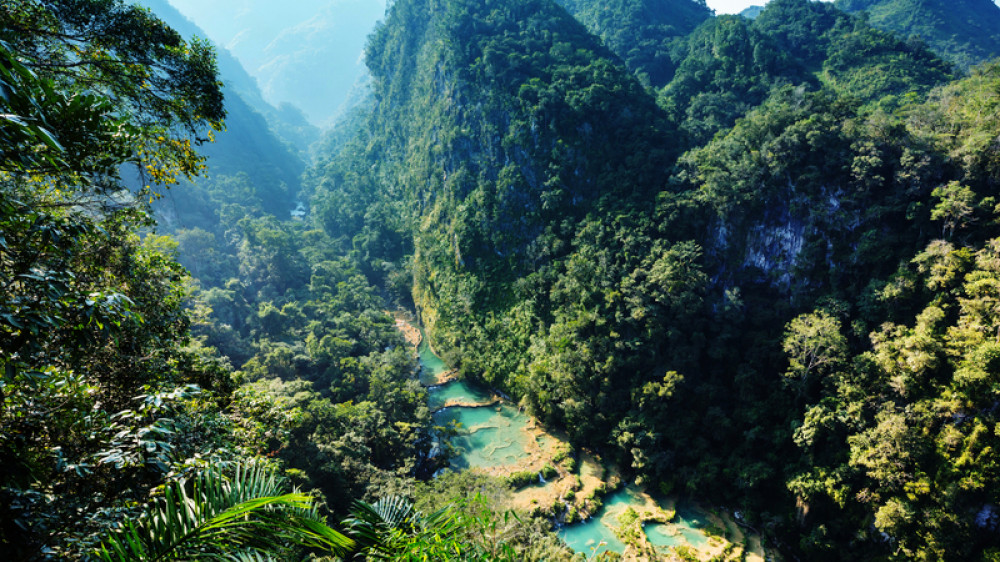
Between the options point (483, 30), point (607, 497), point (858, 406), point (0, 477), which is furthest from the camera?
point (483, 30)

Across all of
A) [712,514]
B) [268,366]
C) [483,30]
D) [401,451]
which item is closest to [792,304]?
[712,514]

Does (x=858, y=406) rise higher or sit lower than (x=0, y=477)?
lower

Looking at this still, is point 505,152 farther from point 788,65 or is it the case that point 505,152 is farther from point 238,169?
point 238,169

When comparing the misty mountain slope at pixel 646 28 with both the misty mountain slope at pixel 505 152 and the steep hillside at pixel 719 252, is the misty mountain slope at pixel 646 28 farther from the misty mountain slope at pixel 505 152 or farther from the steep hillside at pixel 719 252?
the misty mountain slope at pixel 505 152

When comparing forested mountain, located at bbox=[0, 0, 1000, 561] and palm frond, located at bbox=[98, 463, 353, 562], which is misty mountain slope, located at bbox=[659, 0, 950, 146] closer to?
forested mountain, located at bbox=[0, 0, 1000, 561]

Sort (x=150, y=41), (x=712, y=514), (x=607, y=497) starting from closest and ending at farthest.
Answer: (x=150, y=41) → (x=712, y=514) → (x=607, y=497)

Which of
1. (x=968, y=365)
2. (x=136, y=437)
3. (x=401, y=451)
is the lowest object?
(x=401, y=451)

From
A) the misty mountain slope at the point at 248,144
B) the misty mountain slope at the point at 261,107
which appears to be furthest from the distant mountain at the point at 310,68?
the misty mountain slope at the point at 248,144

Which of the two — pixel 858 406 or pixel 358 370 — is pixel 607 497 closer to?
pixel 858 406
